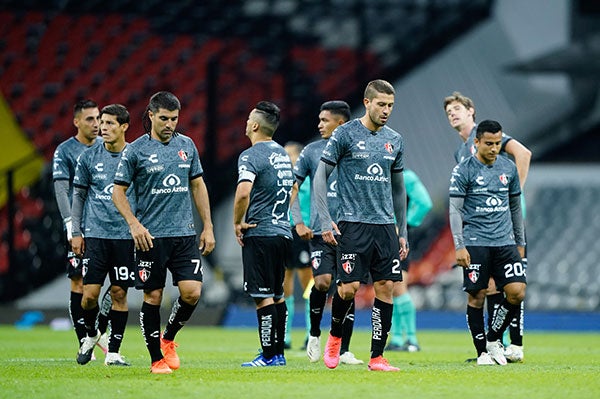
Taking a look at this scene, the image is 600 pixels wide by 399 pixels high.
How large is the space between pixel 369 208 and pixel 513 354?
88.8 inches

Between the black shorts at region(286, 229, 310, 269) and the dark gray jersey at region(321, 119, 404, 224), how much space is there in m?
3.37

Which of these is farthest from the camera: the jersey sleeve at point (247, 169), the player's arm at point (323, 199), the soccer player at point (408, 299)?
the soccer player at point (408, 299)

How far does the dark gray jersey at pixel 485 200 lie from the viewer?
9.52 meters

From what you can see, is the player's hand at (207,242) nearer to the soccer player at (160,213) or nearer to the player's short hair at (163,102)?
the soccer player at (160,213)

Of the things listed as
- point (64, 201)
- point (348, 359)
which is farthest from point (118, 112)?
point (348, 359)

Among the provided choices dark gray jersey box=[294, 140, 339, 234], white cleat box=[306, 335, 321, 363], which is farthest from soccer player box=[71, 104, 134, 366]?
dark gray jersey box=[294, 140, 339, 234]

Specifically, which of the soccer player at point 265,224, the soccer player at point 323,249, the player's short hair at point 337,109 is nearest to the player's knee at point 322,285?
the soccer player at point 323,249

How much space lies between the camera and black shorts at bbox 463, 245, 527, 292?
9469mm

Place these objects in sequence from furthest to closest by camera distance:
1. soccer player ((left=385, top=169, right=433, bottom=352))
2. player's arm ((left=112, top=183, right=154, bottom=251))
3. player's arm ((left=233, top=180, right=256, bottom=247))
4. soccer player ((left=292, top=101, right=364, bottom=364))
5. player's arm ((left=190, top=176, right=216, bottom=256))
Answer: soccer player ((left=385, top=169, right=433, bottom=352))
soccer player ((left=292, top=101, right=364, bottom=364))
player's arm ((left=233, top=180, right=256, bottom=247))
player's arm ((left=190, top=176, right=216, bottom=256))
player's arm ((left=112, top=183, right=154, bottom=251))

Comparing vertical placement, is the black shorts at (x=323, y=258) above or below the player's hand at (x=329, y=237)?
below

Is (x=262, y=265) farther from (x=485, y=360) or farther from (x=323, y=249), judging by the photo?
(x=485, y=360)

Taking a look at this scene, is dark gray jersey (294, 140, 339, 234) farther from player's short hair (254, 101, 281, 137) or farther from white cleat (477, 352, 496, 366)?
white cleat (477, 352, 496, 366)

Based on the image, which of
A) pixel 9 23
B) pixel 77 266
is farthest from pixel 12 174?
pixel 77 266

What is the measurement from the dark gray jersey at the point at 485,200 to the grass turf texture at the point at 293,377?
1.04m
